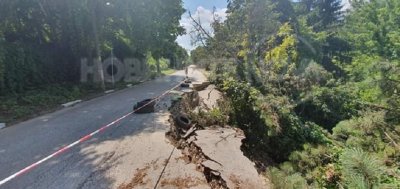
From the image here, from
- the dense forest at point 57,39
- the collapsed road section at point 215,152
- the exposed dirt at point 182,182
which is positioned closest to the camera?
the exposed dirt at point 182,182

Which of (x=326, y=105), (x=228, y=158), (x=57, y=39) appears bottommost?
(x=326, y=105)

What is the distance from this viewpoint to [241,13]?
1678 centimetres

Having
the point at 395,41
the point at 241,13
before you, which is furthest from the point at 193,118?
the point at 395,41

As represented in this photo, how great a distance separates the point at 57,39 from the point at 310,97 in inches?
610

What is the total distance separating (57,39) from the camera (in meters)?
18.7

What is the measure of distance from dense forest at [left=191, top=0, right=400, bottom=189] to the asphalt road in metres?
2.45

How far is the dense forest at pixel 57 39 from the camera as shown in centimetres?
1344

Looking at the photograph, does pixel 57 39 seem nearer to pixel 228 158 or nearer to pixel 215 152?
pixel 215 152

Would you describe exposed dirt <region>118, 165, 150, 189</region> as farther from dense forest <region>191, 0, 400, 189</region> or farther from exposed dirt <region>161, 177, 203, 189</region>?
dense forest <region>191, 0, 400, 189</region>

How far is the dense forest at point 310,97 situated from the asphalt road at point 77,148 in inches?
96.3

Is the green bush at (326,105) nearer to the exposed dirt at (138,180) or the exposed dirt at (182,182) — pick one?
the exposed dirt at (182,182)

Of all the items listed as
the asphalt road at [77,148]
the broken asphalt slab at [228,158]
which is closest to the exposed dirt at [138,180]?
the asphalt road at [77,148]

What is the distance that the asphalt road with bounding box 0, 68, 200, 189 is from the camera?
5.02 meters

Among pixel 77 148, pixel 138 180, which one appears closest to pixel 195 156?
pixel 138 180
